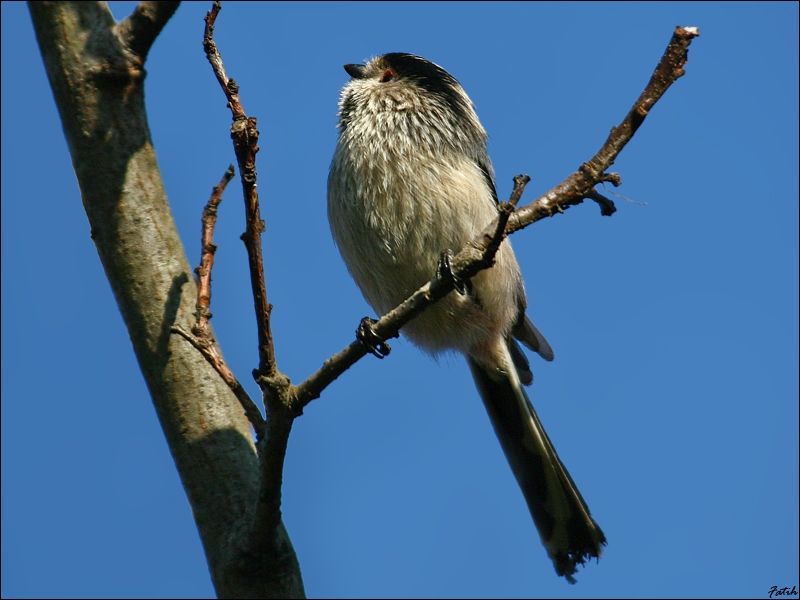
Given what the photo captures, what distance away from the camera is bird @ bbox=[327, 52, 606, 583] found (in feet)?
12.8

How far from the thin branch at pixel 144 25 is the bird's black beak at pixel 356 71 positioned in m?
2.69

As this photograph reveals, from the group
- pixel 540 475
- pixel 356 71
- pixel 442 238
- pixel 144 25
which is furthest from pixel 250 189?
pixel 356 71

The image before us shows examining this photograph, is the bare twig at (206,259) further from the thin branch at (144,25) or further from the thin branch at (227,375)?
the thin branch at (144,25)

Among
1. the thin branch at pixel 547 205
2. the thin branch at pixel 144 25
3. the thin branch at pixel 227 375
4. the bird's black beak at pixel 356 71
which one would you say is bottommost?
the thin branch at pixel 227 375

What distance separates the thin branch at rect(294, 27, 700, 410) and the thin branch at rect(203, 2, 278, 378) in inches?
6.9

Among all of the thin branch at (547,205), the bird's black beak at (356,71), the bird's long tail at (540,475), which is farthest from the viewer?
the bird's black beak at (356,71)

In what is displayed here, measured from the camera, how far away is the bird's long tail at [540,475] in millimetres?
4074

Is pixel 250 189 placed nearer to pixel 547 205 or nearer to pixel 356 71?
pixel 547 205

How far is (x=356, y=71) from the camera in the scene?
4977 millimetres

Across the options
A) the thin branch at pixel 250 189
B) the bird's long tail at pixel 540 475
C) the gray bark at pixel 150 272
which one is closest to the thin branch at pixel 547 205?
the thin branch at pixel 250 189

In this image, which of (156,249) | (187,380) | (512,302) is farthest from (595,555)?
(156,249)

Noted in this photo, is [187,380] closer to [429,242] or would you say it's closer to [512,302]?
[429,242]

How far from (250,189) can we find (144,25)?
63 cm

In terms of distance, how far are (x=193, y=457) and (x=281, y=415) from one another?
0.36m
